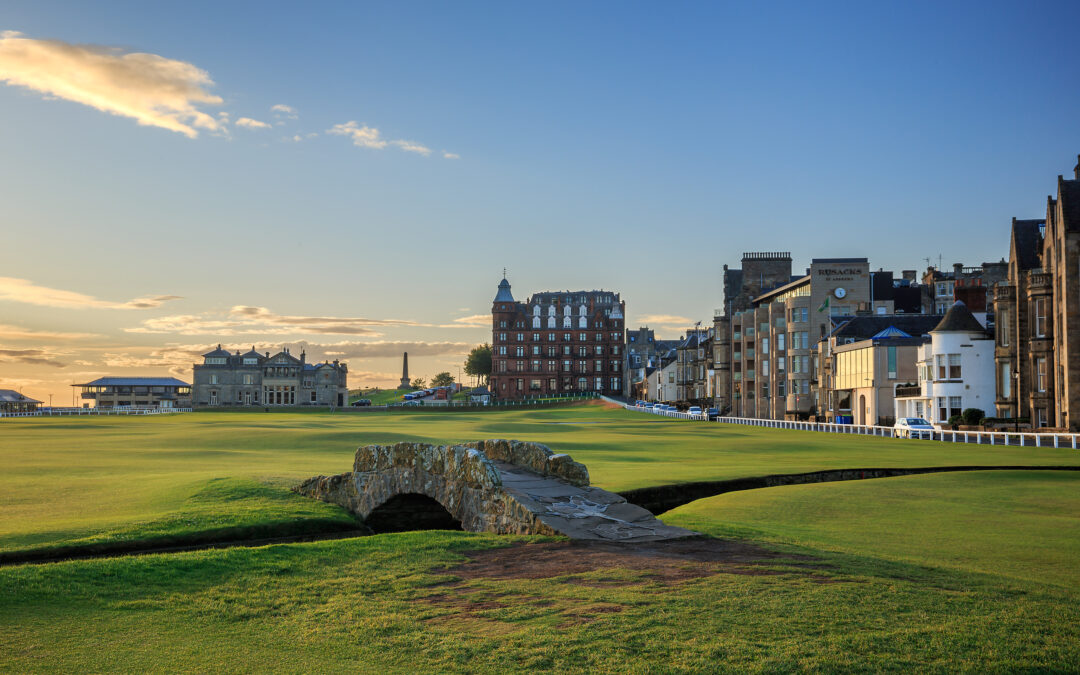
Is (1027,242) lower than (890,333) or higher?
higher

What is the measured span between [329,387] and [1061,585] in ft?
623

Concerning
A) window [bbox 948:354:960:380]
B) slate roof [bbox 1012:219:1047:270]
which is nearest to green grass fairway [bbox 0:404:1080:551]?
window [bbox 948:354:960:380]

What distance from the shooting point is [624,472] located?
30.1 metres

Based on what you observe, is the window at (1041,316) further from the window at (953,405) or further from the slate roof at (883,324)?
the slate roof at (883,324)

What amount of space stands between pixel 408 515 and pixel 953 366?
190ft

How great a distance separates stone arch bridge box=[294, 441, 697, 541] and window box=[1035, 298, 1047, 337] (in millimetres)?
50685

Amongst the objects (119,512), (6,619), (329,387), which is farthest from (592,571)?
(329,387)

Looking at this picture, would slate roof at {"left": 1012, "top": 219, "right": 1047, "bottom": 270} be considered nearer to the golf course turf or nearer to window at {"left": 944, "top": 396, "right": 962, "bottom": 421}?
window at {"left": 944, "top": 396, "right": 962, "bottom": 421}

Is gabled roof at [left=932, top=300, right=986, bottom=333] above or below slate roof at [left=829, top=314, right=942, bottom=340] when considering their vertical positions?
below

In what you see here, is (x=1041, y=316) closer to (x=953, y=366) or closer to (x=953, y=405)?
(x=953, y=366)

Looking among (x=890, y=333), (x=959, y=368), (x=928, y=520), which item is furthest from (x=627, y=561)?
(x=890, y=333)

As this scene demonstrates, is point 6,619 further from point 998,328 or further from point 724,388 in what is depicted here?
point 724,388

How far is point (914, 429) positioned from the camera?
57.9m

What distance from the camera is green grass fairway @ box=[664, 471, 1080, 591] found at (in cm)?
1392
